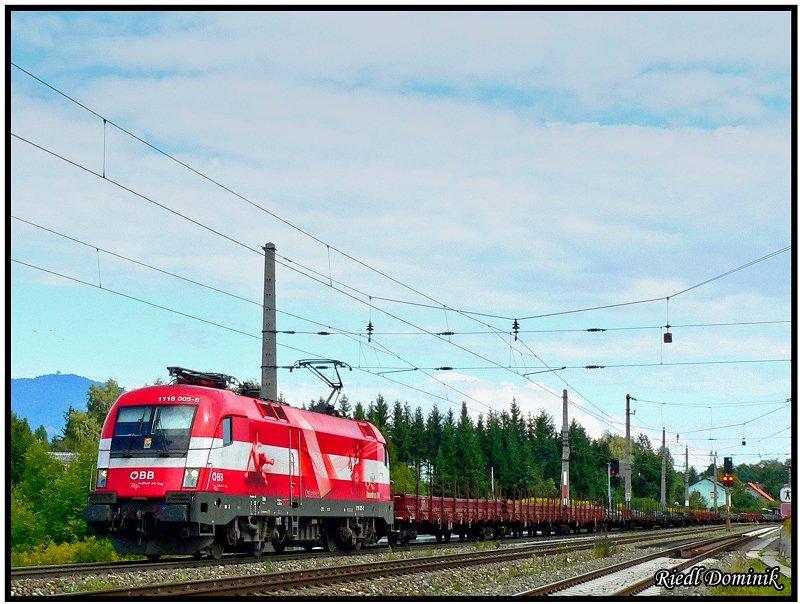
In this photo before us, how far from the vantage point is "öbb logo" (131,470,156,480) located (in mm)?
24156

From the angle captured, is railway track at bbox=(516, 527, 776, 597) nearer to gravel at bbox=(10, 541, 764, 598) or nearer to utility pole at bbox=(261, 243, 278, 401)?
gravel at bbox=(10, 541, 764, 598)

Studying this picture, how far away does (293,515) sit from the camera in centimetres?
2862

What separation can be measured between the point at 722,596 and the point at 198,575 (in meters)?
10.5

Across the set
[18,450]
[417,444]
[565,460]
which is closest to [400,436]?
[417,444]

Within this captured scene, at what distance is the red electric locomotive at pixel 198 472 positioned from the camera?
24094 mm

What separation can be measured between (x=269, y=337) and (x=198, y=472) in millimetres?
12674

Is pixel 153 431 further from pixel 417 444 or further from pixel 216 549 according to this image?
pixel 417 444

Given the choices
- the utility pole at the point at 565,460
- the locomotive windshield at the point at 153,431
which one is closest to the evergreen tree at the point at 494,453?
the utility pole at the point at 565,460

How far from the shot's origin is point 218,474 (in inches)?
974

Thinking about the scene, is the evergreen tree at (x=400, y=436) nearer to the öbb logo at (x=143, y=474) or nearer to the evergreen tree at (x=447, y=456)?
the evergreen tree at (x=447, y=456)

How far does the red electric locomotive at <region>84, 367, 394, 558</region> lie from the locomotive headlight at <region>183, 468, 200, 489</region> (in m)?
0.02

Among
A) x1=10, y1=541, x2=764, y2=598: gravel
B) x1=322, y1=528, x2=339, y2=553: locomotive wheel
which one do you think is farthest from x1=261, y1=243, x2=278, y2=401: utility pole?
x1=10, y1=541, x2=764, y2=598: gravel

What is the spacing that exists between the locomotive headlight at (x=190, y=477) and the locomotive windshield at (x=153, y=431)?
0.46 meters

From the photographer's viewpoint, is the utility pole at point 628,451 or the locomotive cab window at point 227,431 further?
the utility pole at point 628,451
